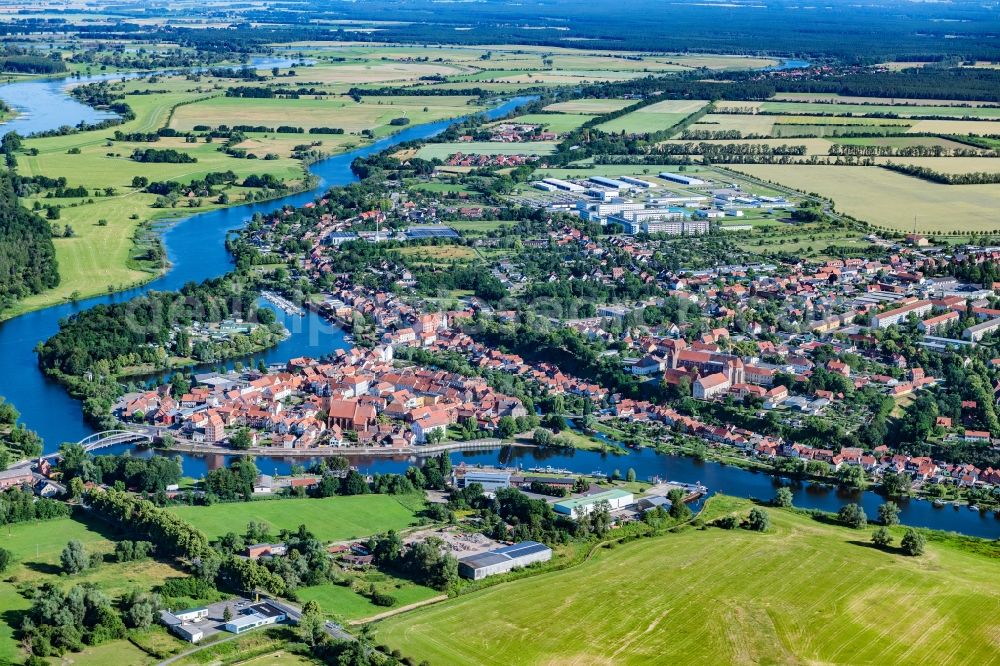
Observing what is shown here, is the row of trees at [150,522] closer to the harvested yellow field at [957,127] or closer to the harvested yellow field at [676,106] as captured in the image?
the harvested yellow field at [957,127]

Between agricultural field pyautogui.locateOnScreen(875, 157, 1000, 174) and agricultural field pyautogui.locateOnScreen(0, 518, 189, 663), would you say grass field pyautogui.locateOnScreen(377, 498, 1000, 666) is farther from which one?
agricultural field pyautogui.locateOnScreen(875, 157, 1000, 174)

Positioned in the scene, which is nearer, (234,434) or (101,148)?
(234,434)

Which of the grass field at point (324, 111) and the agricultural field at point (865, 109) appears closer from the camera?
the grass field at point (324, 111)

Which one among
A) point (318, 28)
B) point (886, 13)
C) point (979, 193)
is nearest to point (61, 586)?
point (979, 193)

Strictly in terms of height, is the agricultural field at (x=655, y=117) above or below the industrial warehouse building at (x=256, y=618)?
above

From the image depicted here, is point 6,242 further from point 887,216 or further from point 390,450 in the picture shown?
point 887,216

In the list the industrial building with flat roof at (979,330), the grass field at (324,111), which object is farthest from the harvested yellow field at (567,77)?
the industrial building with flat roof at (979,330)

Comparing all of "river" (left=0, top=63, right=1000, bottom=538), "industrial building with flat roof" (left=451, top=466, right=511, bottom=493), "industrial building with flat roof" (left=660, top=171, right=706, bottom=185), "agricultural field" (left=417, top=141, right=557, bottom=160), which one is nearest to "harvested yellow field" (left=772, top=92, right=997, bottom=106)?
"agricultural field" (left=417, top=141, right=557, bottom=160)
